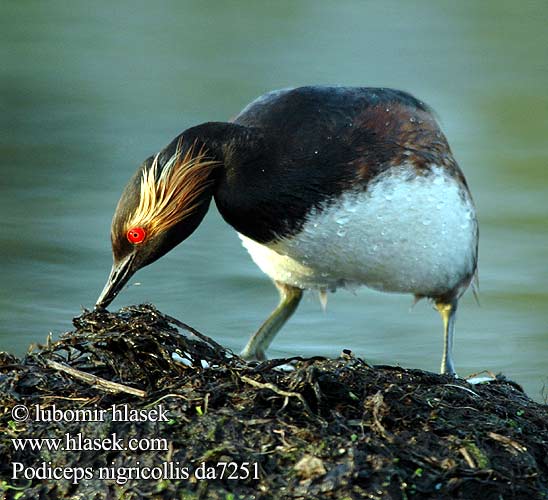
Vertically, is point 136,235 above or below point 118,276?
above

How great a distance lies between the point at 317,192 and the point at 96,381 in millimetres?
1800

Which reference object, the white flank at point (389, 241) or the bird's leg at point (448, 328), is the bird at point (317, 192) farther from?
the bird's leg at point (448, 328)

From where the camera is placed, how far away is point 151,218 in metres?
6.59

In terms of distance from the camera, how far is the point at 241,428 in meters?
5.07

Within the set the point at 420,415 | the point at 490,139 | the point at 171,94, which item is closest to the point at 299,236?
the point at 420,415

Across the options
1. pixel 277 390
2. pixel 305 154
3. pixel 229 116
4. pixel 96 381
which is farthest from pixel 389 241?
pixel 229 116

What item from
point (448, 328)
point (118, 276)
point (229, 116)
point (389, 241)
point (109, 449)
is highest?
point (229, 116)

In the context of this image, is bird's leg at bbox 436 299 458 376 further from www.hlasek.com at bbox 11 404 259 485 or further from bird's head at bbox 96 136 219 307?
www.hlasek.com at bbox 11 404 259 485

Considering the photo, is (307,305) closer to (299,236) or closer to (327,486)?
(299,236)

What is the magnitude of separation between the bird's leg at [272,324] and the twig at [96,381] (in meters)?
2.55

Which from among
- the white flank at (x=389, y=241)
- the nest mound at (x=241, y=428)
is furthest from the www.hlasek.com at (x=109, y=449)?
the white flank at (x=389, y=241)

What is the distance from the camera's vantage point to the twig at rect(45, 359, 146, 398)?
5363mm

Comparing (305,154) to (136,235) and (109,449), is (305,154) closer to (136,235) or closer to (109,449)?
(136,235)

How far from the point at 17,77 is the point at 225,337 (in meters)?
8.57
